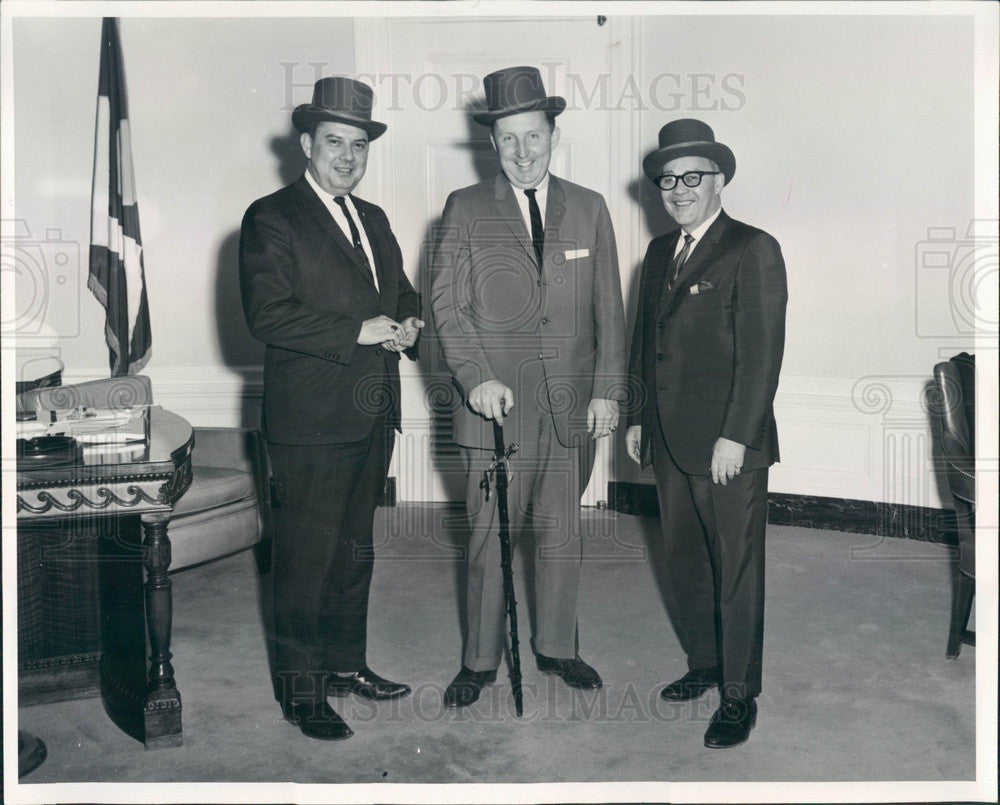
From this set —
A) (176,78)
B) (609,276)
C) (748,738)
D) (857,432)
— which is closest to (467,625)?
(748,738)

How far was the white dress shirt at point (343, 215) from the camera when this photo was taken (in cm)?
276

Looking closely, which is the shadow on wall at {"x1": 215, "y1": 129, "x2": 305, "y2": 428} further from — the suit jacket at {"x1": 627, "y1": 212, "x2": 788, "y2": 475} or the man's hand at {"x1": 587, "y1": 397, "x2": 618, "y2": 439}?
the suit jacket at {"x1": 627, "y1": 212, "x2": 788, "y2": 475}

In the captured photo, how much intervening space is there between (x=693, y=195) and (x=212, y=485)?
6.62ft

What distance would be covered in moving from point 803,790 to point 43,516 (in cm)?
212

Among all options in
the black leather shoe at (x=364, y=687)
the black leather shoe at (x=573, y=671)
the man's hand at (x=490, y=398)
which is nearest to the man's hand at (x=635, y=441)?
the man's hand at (x=490, y=398)

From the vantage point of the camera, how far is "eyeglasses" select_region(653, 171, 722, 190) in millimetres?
2762

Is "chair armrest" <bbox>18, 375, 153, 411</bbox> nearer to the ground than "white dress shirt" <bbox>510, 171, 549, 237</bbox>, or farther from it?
nearer to the ground

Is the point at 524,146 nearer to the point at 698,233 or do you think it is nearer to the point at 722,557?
the point at 698,233

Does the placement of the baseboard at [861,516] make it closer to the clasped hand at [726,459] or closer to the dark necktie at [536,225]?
the clasped hand at [726,459]

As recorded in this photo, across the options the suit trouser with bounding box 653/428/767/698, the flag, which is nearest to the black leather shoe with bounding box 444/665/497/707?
the suit trouser with bounding box 653/428/767/698

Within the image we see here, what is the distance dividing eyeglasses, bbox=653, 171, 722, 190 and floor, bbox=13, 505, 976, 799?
1.17 m

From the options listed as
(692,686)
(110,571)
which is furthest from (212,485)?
(692,686)

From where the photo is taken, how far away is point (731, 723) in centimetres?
267

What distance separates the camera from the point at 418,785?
8.31 feet
